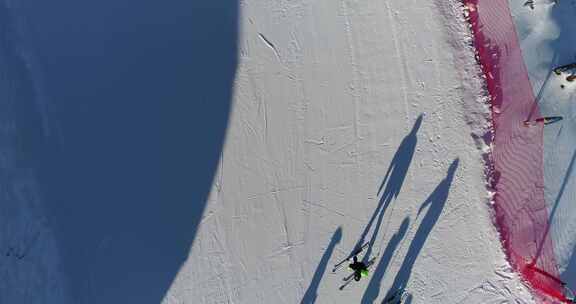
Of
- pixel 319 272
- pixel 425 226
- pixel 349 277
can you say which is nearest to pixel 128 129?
pixel 319 272

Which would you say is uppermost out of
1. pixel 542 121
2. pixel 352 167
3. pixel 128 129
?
pixel 542 121

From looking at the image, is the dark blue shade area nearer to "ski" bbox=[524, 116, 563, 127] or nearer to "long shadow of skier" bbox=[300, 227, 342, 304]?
"long shadow of skier" bbox=[300, 227, 342, 304]

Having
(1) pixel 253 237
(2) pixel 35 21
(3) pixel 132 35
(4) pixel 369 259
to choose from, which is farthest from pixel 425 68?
(2) pixel 35 21

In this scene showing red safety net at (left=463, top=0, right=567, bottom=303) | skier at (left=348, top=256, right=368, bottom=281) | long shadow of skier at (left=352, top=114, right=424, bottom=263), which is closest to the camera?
skier at (left=348, top=256, right=368, bottom=281)

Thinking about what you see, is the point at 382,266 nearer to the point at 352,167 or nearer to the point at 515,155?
the point at 352,167

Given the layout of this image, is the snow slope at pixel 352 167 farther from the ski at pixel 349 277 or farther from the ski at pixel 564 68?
the ski at pixel 564 68

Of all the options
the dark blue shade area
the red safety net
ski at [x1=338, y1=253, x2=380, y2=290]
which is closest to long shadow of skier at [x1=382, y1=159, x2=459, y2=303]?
ski at [x1=338, y1=253, x2=380, y2=290]
